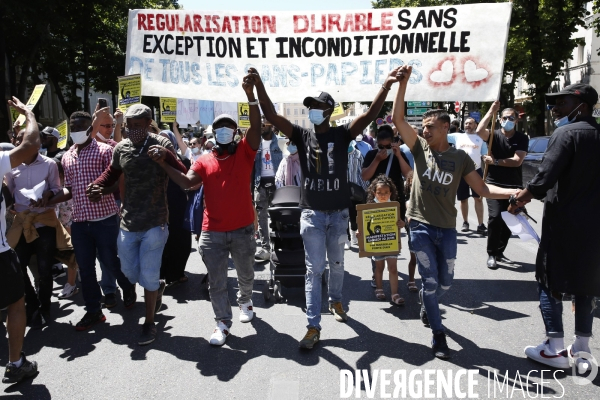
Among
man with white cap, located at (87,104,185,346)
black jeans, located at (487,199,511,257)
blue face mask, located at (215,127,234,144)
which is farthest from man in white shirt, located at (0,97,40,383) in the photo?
black jeans, located at (487,199,511,257)

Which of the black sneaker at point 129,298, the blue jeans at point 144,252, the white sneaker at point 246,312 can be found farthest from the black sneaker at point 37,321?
the white sneaker at point 246,312

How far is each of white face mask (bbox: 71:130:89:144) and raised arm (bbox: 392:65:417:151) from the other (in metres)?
3.06

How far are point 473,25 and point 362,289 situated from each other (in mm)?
3338

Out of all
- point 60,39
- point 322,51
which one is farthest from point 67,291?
point 60,39

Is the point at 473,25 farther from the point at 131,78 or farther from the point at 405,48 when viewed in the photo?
the point at 131,78

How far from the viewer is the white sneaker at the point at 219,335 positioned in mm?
4504

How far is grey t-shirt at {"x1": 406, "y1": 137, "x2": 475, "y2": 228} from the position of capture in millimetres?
4254

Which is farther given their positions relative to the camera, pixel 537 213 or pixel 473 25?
pixel 537 213

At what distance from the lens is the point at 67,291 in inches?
241

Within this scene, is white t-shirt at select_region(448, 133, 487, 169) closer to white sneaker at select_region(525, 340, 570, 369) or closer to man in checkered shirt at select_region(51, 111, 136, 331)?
white sneaker at select_region(525, 340, 570, 369)

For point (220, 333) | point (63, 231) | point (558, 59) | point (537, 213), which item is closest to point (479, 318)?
point (220, 333)

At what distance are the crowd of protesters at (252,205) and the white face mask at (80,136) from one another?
0.02 meters

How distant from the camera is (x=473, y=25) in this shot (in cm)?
587

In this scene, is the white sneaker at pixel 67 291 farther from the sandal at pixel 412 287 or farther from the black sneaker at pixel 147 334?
the sandal at pixel 412 287
